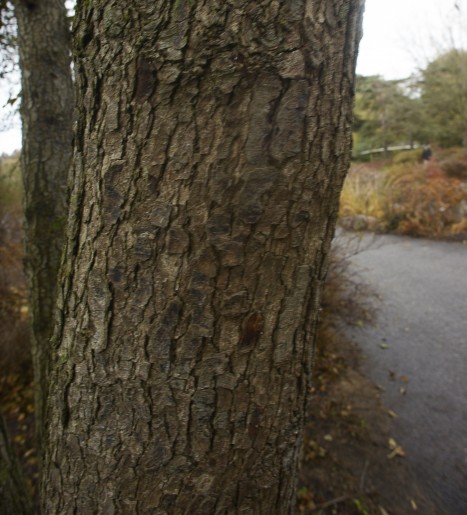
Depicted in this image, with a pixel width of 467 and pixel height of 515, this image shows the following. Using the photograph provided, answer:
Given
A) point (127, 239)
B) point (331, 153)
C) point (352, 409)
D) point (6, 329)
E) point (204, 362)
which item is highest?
point (331, 153)

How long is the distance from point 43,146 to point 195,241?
2092 mm

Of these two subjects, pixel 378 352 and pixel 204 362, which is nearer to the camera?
pixel 204 362

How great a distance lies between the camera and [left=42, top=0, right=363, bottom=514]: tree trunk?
781 millimetres

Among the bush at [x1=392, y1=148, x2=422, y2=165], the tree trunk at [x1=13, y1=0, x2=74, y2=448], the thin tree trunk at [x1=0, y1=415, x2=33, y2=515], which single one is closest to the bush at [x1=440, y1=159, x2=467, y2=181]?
the bush at [x1=392, y1=148, x2=422, y2=165]

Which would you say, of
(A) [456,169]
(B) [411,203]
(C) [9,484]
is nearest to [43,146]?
(C) [9,484]

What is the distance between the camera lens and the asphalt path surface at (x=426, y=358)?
328 centimetres

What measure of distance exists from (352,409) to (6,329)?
12.9 ft

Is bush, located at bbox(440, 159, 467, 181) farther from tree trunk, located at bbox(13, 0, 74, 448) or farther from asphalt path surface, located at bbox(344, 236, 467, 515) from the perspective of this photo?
tree trunk, located at bbox(13, 0, 74, 448)

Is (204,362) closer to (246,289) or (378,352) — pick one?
(246,289)

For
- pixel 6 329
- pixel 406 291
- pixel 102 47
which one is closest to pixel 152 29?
pixel 102 47

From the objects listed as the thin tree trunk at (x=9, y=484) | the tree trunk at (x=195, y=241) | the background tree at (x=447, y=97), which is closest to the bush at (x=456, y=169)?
the background tree at (x=447, y=97)

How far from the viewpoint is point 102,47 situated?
2.74 feet

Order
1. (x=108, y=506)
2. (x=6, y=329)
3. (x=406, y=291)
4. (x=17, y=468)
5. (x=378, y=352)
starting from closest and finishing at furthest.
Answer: (x=108, y=506) → (x=17, y=468) → (x=6, y=329) → (x=378, y=352) → (x=406, y=291)

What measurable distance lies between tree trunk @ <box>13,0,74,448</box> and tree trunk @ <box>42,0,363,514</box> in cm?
161
